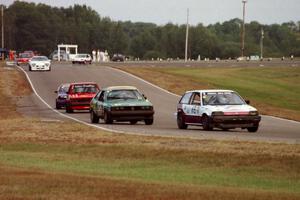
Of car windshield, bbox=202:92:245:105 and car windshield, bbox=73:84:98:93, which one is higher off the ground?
car windshield, bbox=202:92:245:105

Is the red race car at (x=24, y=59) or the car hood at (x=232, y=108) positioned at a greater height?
the car hood at (x=232, y=108)

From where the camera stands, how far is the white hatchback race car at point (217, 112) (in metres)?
28.1

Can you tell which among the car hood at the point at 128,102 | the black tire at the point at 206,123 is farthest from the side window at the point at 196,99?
the car hood at the point at 128,102

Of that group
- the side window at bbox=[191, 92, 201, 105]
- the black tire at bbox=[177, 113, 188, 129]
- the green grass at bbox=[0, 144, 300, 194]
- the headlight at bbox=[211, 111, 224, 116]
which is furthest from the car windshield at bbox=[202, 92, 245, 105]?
the green grass at bbox=[0, 144, 300, 194]

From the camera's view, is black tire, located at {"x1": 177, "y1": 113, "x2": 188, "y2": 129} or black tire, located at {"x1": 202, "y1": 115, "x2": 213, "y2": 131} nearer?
black tire, located at {"x1": 202, "y1": 115, "x2": 213, "y2": 131}

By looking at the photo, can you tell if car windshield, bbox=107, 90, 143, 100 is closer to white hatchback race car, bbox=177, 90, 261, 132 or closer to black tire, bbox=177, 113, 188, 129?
white hatchback race car, bbox=177, 90, 261, 132

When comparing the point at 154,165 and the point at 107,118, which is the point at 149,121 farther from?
the point at 154,165

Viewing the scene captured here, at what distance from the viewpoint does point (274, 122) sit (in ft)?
114

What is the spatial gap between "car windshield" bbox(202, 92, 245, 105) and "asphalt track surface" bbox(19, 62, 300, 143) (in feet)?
3.16

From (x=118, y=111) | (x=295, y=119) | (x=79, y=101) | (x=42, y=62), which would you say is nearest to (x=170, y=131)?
(x=118, y=111)

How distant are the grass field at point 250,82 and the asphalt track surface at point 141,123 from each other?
1897 millimetres

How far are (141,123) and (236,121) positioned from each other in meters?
6.80

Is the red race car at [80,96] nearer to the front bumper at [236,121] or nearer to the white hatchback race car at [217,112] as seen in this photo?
the white hatchback race car at [217,112]

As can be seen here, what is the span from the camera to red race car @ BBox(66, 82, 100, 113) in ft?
138
